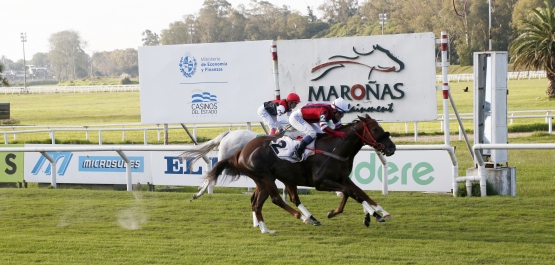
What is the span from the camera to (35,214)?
29.9ft

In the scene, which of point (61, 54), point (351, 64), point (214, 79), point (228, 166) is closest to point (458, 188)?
point (351, 64)

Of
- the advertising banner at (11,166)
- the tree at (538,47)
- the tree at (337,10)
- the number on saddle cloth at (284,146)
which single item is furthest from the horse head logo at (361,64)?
the tree at (337,10)

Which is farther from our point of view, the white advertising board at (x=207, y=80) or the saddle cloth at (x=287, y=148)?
the white advertising board at (x=207, y=80)

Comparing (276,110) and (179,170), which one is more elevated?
(276,110)

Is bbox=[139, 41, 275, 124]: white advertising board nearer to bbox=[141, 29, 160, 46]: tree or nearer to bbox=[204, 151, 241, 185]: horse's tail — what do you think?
bbox=[204, 151, 241, 185]: horse's tail

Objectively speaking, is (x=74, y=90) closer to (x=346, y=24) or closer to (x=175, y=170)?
(x=346, y=24)

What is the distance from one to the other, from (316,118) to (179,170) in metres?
4.24

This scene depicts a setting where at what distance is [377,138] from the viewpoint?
7555 millimetres

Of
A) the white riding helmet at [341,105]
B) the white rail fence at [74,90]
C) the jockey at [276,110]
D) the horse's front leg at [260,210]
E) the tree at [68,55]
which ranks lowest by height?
the white rail fence at [74,90]

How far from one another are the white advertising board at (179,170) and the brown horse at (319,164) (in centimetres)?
164

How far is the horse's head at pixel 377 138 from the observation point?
7535 millimetres

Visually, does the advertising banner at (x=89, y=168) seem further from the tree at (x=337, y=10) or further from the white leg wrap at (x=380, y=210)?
the tree at (x=337, y=10)

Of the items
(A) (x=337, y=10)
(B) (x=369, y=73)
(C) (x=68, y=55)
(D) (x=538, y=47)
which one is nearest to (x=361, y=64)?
(B) (x=369, y=73)

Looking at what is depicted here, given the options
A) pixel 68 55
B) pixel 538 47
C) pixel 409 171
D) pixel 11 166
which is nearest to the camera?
pixel 409 171
